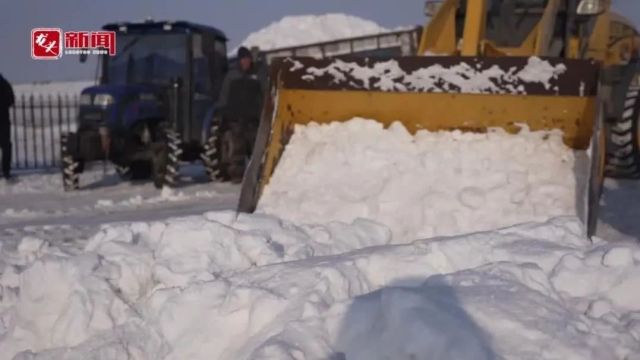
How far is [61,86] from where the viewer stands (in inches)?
1264

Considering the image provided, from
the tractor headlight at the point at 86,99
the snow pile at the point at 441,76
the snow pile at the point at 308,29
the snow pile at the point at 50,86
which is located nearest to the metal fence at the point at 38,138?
the tractor headlight at the point at 86,99

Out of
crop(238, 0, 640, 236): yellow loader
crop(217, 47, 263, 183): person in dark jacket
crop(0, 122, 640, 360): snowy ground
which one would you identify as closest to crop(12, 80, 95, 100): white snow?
crop(217, 47, 263, 183): person in dark jacket

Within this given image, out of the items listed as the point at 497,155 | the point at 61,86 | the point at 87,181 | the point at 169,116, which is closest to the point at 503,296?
the point at 497,155

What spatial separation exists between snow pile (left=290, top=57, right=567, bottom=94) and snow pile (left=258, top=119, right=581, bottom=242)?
334 millimetres

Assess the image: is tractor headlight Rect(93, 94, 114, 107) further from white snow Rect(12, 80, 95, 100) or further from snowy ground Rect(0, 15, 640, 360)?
white snow Rect(12, 80, 95, 100)

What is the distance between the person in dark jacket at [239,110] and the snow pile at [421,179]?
169 inches

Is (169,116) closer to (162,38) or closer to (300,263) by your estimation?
(162,38)

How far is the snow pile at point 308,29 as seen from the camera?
37.0 metres

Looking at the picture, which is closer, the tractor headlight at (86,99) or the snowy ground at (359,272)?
the snowy ground at (359,272)

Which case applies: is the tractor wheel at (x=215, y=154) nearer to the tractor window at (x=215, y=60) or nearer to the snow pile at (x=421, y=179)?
the tractor window at (x=215, y=60)

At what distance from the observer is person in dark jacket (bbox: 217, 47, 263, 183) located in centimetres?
967

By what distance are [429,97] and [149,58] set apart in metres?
6.06

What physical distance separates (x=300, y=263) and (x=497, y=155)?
2000 millimetres

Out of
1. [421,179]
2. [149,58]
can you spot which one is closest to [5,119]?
[149,58]
